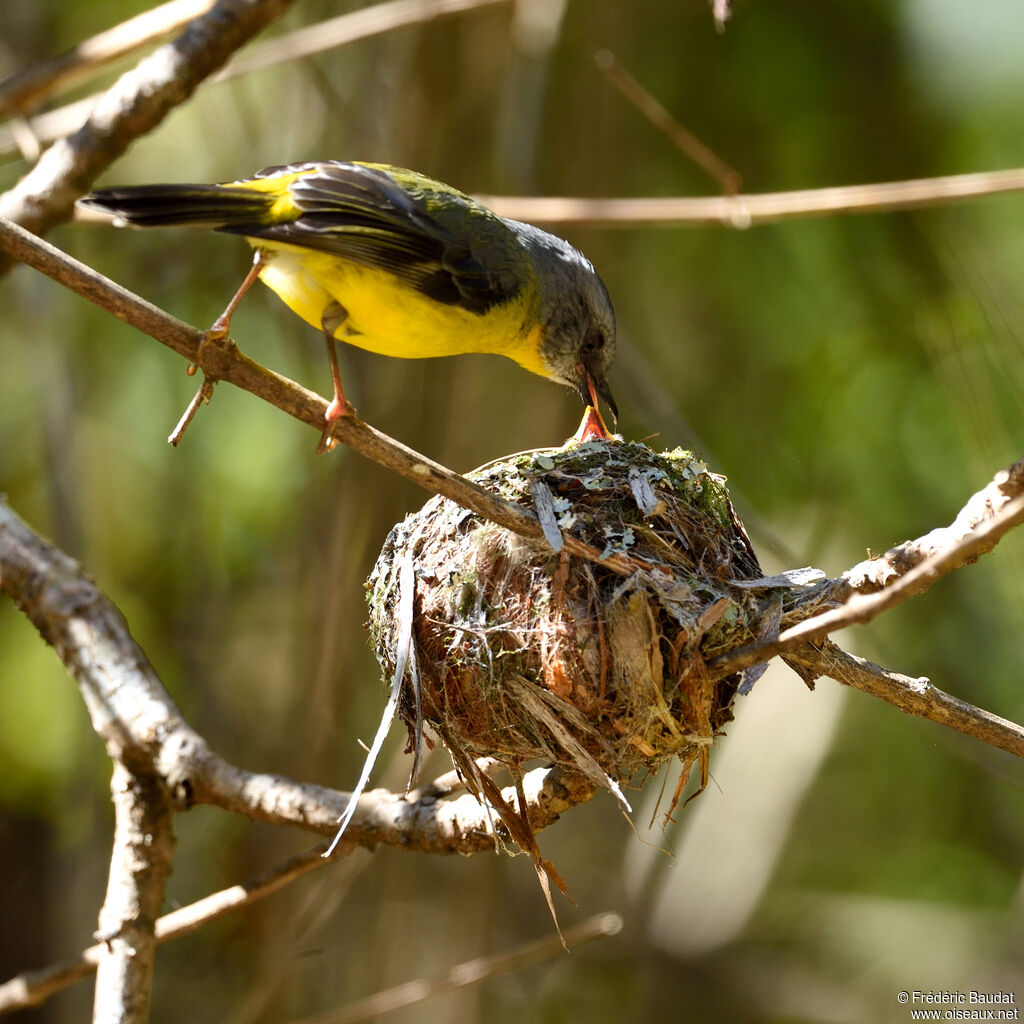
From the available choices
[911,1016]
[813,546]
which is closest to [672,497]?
[813,546]

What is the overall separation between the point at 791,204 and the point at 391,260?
6.64ft

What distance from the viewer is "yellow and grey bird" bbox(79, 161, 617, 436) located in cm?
316

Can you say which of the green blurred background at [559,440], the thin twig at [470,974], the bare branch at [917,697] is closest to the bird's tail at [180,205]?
the bare branch at [917,697]

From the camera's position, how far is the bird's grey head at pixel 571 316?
453cm

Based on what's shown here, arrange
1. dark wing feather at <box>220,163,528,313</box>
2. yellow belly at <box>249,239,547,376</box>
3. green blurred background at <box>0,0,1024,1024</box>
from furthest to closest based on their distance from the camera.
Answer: green blurred background at <box>0,0,1024,1024</box> → yellow belly at <box>249,239,547,376</box> → dark wing feather at <box>220,163,528,313</box>

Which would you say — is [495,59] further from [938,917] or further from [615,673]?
[938,917]

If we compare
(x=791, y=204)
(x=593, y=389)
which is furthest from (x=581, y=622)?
(x=791, y=204)

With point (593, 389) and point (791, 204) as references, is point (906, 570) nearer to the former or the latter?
point (593, 389)

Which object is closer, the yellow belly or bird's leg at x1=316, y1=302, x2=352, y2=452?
bird's leg at x1=316, y1=302, x2=352, y2=452

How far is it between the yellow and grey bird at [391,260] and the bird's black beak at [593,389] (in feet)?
0.44

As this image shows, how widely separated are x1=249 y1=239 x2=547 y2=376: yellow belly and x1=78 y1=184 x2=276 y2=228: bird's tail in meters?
0.15

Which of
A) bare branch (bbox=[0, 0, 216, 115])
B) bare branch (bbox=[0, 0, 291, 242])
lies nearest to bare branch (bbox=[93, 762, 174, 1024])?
bare branch (bbox=[0, 0, 291, 242])

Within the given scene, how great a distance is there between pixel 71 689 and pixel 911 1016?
585 cm

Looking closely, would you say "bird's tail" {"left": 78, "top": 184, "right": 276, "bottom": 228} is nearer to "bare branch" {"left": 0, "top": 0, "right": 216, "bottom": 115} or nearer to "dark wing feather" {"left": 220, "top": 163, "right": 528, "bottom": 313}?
"dark wing feather" {"left": 220, "top": 163, "right": 528, "bottom": 313}
